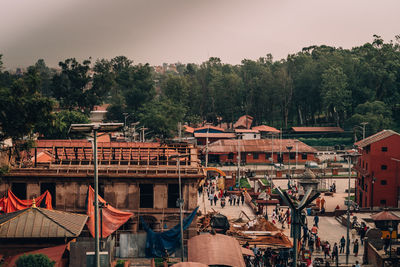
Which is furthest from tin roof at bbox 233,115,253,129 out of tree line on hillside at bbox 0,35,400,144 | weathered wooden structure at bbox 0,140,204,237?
weathered wooden structure at bbox 0,140,204,237

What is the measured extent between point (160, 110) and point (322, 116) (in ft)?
185

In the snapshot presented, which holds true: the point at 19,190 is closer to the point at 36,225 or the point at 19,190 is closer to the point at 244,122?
the point at 36,225

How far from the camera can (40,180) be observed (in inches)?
1624

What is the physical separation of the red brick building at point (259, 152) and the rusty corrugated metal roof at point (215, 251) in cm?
6098

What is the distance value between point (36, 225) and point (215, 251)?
10538mm

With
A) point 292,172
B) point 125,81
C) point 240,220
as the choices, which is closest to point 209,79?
point 125,81

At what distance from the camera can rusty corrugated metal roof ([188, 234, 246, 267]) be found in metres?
30.7

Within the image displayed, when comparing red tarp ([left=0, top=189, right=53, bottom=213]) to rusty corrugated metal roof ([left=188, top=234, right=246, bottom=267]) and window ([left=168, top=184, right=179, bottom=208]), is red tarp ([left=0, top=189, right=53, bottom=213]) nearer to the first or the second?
window ([left=168, top=184, right=179, bottom=208])

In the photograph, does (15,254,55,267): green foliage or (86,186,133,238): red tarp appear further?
(86,186,133,238): red tarp

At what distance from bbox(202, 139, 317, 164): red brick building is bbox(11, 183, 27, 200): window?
54885 mm

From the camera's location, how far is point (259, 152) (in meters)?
96.1

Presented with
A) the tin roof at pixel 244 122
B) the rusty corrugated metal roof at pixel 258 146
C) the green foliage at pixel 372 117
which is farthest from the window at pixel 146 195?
the tin roof at pixel 244 122

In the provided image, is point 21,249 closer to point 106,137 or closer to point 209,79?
point 106,137

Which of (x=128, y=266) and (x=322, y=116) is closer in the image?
(x=128, y=266)
